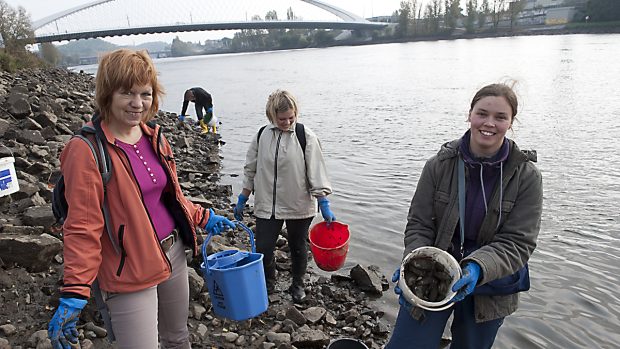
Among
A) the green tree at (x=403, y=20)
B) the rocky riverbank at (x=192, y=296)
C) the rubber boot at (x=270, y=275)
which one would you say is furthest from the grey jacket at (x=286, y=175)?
the green tree at (x=403, y=20)

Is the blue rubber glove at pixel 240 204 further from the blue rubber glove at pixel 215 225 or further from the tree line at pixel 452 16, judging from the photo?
the tree line at pixel 452 16

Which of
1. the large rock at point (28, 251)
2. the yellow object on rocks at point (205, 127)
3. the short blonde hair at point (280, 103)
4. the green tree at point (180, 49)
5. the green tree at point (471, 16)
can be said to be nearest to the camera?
the large rock at point (28, 251)

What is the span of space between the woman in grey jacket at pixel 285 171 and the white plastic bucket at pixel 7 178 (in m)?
2.26

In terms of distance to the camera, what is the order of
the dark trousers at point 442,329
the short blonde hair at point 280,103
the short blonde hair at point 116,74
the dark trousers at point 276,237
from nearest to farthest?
the short blonde hair at point 116,74 → the dark trousers at point 442,329 → the short blonde hair at point 280,103 → the dark trousers at point 276,237

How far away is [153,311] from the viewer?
7.14 ft

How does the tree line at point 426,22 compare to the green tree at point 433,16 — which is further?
the green tree at point 433,16

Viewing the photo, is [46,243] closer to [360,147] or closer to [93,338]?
[93,338]

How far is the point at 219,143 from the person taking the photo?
12.9m

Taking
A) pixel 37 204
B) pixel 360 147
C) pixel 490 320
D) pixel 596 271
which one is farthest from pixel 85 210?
pixel 360 147

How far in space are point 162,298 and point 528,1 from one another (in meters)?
111

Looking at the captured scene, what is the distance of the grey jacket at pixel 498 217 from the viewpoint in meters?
2.15

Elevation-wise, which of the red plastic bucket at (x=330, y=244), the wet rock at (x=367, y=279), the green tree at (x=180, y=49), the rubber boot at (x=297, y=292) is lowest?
the green tree at (x=180, y=49)

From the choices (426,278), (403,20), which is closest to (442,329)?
(426,278)

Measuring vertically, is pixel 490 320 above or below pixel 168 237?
below
